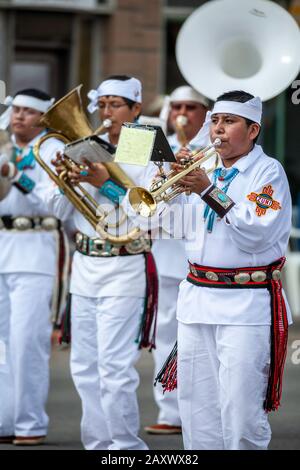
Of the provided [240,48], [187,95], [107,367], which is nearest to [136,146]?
[107,367]

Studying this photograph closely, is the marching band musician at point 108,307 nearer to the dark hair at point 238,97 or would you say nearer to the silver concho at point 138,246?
the silver concho at point 138,246

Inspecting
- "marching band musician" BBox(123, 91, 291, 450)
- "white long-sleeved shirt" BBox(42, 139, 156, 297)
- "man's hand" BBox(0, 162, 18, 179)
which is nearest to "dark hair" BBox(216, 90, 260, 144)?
"marching band musician" BBox(123, 91, 291, 450)

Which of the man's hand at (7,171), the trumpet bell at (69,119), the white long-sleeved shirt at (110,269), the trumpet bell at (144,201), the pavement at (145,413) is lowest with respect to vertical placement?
the pavement at (145,413)

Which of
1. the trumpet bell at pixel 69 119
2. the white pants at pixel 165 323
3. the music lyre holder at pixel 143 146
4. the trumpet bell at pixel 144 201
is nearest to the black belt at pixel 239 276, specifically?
the trumpet bell at pixel 144 201

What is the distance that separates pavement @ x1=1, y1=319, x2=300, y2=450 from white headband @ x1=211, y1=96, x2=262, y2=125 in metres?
1.70

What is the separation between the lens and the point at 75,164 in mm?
6312

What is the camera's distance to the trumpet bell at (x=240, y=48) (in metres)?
6.36

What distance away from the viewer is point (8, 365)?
23.6 feet

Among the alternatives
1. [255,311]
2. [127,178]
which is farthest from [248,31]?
[255,311]

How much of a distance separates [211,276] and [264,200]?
421 millimetres

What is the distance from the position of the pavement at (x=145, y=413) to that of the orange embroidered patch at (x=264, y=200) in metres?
1.60
